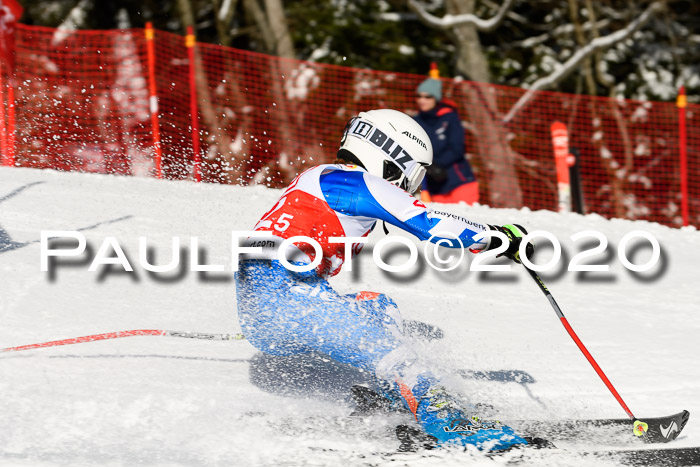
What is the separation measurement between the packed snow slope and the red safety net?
1.95ft

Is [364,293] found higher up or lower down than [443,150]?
lower down

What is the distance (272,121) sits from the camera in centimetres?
1023

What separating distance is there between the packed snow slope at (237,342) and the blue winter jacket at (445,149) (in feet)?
0.96

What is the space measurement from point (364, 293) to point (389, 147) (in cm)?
62

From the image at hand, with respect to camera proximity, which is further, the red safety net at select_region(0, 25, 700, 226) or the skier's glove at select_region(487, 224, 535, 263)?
the red safety net at select_region(0, 25, 700, 226)

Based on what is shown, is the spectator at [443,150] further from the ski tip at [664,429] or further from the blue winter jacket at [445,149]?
the ski tip at [664,429]

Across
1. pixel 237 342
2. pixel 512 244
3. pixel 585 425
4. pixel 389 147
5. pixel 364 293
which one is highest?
pixel 389 147

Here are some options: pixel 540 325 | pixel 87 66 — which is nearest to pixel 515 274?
pixel 540 325

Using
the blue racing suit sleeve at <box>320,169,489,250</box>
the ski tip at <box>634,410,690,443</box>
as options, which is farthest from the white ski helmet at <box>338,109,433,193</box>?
the ski tip at <box>634,410,690,443</box>

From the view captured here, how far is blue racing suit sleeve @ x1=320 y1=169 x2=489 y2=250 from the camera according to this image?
377 centimetres

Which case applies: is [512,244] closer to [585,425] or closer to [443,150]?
[585,425]

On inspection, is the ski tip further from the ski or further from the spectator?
the spectator

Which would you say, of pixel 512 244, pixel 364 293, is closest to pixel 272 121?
pixel 364 293

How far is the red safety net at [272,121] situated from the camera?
879 centimetres
